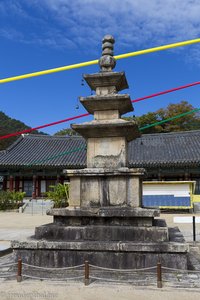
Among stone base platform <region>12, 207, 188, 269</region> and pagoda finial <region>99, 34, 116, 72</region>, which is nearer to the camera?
stone base platform <region>12, 207, 188, 269</region>

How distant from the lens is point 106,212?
706 cm

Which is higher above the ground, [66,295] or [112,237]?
[112,237]

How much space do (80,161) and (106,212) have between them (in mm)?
24960

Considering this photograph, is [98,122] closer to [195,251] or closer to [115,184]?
[115,184]

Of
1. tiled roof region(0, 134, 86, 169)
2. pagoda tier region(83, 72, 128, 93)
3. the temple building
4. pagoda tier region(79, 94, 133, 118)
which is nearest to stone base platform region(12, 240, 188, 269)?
pagoda tier region(79, 94, 133, 118)

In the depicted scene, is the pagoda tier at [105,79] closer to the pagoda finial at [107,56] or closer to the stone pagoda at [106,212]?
the stone pagoda at [106,212]

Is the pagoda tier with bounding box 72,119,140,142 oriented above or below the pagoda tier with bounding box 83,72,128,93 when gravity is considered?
below

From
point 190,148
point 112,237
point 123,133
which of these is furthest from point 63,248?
point 190,148

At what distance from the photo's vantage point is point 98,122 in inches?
305

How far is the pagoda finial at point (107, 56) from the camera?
802 cm

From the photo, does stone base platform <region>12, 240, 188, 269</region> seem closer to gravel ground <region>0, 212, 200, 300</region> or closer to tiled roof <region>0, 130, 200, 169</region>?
gravel ground <region>0, 212, 200, 300</region>

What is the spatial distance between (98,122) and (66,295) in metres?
4.30

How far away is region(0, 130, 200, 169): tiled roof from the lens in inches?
1180

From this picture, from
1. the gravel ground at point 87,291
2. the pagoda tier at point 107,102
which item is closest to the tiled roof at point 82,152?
the pagoda tier at point 107,102
